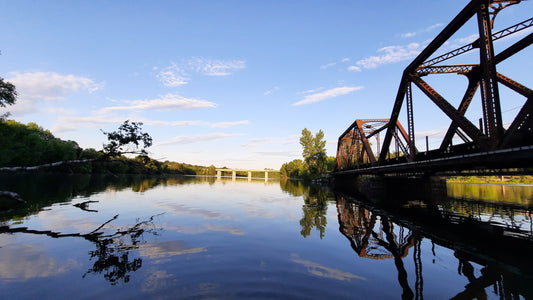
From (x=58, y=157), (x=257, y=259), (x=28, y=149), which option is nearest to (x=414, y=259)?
(x=257, y=259)

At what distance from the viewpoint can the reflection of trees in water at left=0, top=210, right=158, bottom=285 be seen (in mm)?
7690

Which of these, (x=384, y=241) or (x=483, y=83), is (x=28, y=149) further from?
(x=483, y=83)

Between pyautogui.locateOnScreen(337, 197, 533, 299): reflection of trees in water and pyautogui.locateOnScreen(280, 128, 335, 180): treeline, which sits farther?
pyautogui.locateOnScreen(280, 128, 335, 180): treeline

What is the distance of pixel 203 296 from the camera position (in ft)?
20.0

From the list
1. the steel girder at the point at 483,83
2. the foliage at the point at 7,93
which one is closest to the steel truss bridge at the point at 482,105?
the steel girder at the point at 483,83

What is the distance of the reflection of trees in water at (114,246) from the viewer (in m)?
7.69

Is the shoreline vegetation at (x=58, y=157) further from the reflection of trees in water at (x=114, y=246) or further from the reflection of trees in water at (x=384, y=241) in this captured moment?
the reflection of trees in water at (x=384, y=241)

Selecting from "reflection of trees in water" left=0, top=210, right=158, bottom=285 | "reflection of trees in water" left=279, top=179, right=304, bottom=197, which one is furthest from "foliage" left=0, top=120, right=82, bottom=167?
"reflection of trees in water" left=0, top=210, right=158, bottom=285

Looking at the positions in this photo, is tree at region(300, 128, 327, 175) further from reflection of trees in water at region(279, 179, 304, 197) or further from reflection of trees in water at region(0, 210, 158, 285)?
reflection of trees in water at region(0, 210, 158, 285)

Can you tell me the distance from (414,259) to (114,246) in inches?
492

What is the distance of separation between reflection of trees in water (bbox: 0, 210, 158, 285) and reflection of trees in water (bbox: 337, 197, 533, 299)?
28.0ft

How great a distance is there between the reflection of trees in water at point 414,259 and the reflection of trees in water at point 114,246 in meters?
8.52

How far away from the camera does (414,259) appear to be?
9.50 meters

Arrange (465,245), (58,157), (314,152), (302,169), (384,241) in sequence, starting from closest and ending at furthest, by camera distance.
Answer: (465,245) → (384,241) → (58,157) → (314,152) → (302,169)
